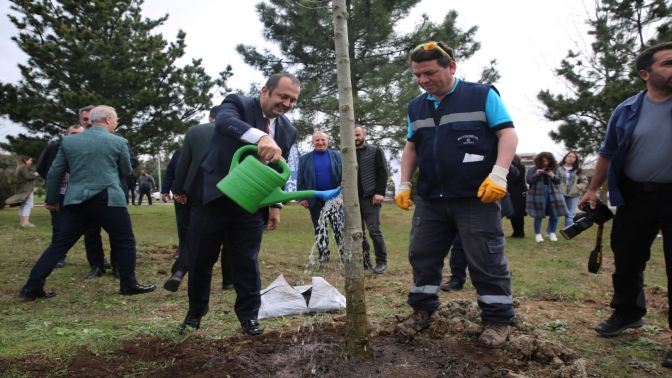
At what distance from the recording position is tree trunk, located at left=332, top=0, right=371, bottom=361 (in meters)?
2.56

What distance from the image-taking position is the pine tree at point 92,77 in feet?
44.2

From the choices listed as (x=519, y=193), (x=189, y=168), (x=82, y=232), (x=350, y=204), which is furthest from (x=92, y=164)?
(x=519, y=193)

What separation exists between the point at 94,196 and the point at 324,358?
125 inches

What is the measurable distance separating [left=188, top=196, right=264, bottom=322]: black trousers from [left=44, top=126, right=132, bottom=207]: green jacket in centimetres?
188

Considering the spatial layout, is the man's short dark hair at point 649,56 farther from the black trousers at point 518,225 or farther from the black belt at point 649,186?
the black trousers at point 518,225

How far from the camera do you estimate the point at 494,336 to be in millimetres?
2928

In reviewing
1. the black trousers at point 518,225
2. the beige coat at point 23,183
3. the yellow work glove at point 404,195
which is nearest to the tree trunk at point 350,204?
the yellow work glove at point 404,195

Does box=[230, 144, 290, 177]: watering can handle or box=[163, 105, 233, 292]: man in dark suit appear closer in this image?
box=[230, 144, 290, 177]: watering can handle

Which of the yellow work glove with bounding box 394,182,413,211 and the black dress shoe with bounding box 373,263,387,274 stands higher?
the yellow work glove with bounding box 394,182,413,211

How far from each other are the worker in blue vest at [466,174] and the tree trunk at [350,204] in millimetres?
477

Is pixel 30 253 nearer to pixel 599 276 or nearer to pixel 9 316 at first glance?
pixel 9 316

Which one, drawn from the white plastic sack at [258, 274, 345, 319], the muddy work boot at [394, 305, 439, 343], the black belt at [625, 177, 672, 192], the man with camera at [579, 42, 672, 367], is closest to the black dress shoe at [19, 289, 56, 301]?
the white plastic sack at [258, 274, 345, 319]

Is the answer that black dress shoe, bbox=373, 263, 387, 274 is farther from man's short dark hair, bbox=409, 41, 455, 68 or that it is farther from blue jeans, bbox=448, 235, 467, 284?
man's short dark hair, bbox=409, 41, 455, 68

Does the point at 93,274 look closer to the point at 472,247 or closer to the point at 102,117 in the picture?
the point at 102,117
